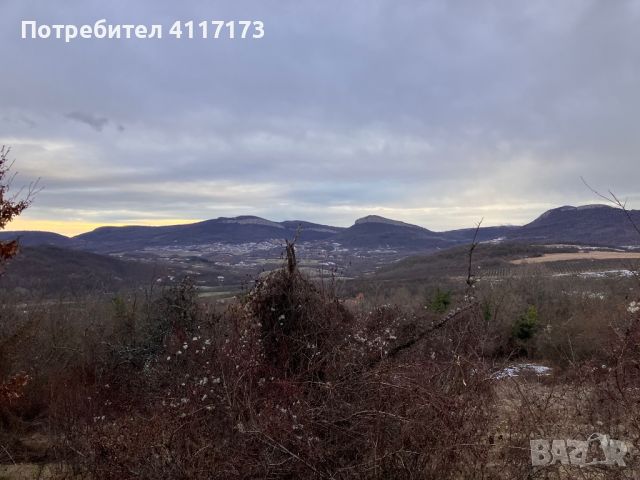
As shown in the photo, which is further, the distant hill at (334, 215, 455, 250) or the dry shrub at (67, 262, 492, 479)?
the distant hill at (334, 215, 455, 250)

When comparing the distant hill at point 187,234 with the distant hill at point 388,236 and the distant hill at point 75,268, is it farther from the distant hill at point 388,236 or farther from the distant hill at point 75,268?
the distant hill at point 75,268

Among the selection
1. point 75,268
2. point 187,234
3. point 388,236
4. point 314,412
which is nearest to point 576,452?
point 314,412

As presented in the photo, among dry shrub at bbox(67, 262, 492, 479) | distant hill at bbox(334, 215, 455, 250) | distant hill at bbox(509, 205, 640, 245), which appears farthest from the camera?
distant hill at bbox(334, 215, 455, 250)

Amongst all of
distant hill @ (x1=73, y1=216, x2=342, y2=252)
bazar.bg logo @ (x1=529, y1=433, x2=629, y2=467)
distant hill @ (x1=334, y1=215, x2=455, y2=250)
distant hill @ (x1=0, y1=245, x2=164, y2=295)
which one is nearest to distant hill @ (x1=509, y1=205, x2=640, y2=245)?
distant hill @ (x1=334, y1=215, x2=455, y2=250)

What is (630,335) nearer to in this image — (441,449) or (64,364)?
(441,449)

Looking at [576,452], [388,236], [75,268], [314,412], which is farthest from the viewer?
[388,236]

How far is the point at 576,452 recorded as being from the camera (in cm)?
462

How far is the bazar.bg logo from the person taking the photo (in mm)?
4461

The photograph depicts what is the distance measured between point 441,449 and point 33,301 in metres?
21.0

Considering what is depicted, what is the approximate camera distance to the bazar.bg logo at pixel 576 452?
14.6 feet

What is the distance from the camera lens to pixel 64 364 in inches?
669

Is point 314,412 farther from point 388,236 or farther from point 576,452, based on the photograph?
point 388,236

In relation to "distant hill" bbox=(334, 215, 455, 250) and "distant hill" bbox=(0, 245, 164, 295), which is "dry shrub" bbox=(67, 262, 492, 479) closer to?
"distant hill" bbox=(0, 245, 164, 295)

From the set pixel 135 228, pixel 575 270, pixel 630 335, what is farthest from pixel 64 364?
pixel 135 228
